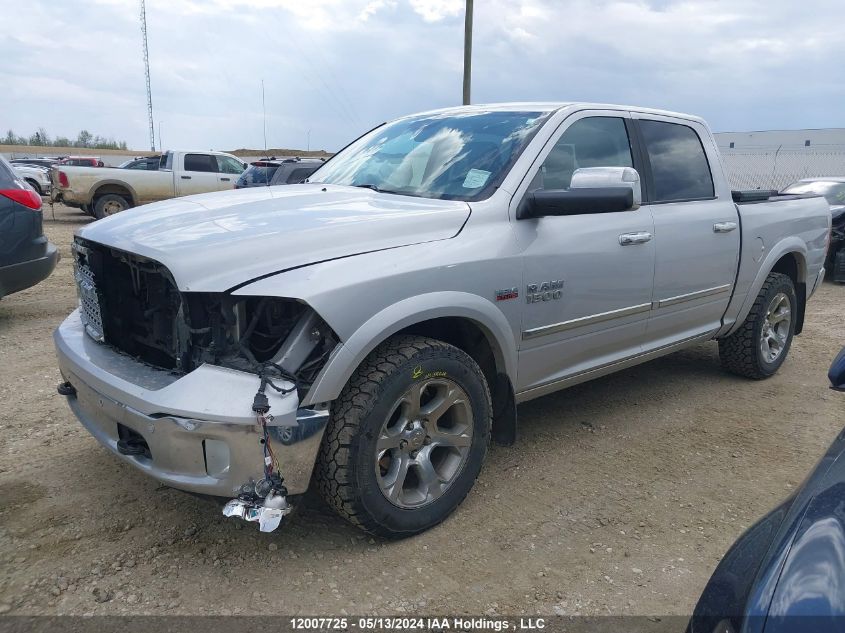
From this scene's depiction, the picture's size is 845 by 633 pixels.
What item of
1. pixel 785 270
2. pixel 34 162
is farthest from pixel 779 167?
pixel 34 162

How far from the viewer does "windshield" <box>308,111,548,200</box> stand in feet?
10.9

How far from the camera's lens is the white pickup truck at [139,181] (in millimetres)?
14523

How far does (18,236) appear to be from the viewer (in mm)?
5809

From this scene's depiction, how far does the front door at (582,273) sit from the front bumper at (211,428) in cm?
127

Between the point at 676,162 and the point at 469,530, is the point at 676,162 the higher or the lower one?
the higher one

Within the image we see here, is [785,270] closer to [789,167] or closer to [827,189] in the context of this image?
[827,189]

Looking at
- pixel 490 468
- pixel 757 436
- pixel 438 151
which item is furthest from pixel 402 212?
pixel 757 436

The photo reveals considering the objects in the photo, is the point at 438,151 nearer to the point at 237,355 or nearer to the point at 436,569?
the point at 237,355

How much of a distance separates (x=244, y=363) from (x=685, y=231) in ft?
9.32

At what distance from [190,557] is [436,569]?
101 cm

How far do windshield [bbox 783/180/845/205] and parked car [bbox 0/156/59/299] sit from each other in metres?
10.9

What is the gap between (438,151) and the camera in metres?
3.65

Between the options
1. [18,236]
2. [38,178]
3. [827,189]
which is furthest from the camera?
[38,178]

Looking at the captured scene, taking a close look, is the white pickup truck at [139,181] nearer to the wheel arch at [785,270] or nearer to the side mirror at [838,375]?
the wheel arch at [785,270]
